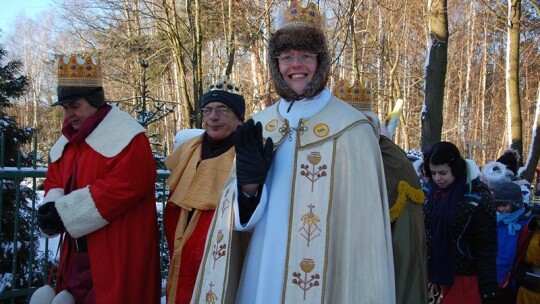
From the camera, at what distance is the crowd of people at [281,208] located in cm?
242

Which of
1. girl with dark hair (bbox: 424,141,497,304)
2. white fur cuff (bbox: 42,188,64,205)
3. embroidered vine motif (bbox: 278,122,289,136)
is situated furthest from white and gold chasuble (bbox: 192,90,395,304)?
girl with dark hair (bbox: 424,141,497,304)

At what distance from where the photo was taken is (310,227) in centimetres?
242

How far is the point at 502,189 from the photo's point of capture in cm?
511

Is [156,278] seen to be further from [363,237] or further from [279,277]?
[363,237]

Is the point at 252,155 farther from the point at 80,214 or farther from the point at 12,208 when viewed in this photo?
the point at 12,208

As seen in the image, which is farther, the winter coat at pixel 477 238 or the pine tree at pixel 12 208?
the pine tree at pixel 12 208

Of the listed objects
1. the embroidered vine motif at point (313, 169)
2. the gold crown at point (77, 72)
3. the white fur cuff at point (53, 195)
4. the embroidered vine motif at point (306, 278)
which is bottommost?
the embroidered vine motif at point (306, 278)

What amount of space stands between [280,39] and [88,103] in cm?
147

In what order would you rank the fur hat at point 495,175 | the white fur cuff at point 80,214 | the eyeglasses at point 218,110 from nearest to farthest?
the white fur cuff at point 80,214, the eyeglasses at point 218,110, the fur hat at point 495,175

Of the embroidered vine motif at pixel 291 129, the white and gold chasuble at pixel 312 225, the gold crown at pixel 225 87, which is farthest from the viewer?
the gold crown at pixel 225 87

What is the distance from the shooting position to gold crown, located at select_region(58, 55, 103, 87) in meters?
3.38

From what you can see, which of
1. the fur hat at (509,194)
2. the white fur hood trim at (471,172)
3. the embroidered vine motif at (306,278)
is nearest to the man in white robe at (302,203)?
the embroidered vine motif at (306,278)

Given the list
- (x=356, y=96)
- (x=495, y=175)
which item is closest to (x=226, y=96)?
(x=356, y=96)

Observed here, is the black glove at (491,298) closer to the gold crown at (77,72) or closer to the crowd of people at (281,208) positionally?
the crowd of people at (281,208)
